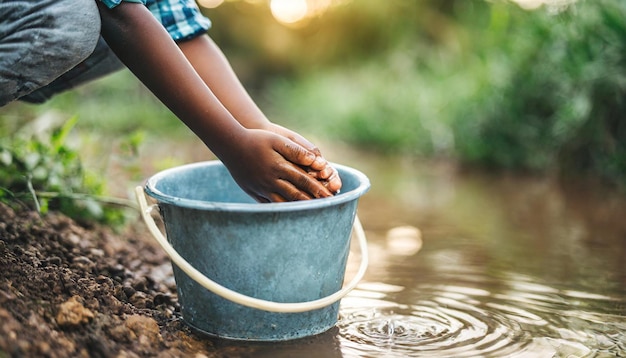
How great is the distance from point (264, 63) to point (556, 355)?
1240 centimetres

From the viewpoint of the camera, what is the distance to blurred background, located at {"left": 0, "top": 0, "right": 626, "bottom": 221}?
407cm

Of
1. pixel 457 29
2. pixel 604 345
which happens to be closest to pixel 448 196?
pixel 604 345

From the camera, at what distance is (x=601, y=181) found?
14.0ft

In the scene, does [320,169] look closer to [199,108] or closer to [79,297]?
[199,108]

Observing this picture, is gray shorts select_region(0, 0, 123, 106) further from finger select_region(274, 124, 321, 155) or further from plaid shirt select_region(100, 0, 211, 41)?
finger select_region(274, 124, 321, 155)

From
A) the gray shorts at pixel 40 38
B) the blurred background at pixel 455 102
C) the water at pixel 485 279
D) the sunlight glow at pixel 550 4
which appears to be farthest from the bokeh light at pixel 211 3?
the gray shorts at pixel 40 38

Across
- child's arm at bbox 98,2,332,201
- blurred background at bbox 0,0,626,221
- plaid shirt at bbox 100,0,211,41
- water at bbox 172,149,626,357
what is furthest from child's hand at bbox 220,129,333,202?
blurred background at bbox 0,0,626,221

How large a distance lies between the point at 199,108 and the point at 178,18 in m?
0.50

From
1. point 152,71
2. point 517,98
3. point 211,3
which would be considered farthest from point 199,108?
point 211,3

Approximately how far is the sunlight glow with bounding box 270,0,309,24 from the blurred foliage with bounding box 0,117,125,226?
10.3 metres

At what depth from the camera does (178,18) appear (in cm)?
204

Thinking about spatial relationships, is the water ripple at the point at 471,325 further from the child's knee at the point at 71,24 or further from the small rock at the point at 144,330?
the child's knee at the point at 71,24

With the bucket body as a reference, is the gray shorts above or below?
above

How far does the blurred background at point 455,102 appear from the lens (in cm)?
407
